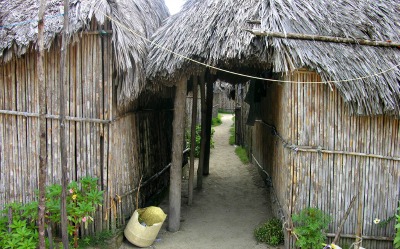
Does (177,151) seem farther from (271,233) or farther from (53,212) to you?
(53,212)

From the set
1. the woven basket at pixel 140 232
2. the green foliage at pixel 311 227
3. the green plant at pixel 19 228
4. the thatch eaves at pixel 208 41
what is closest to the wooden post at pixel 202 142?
the thatch eaves at pixel 208 41

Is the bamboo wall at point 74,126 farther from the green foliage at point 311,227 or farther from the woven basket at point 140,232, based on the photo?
the green foliage at point 311,227

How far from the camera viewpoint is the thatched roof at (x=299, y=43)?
4902 millimetres

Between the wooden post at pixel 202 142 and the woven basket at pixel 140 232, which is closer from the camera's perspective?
the woven basket at pixel 140 232

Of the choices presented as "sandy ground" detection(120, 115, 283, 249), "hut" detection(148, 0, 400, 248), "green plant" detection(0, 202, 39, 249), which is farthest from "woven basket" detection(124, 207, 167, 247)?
"hut" detection(148, 0, 400, 248)

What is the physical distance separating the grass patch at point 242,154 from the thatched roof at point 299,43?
21.2 feet

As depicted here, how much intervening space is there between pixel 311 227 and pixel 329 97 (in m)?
1.74

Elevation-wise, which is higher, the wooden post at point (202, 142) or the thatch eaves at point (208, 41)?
the thatch eaves at point (208, 41)

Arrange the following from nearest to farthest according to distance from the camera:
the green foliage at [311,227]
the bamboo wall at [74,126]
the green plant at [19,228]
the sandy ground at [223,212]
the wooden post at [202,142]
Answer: the green plant at [19,228]
the green foliage at [311,227]
the bamboo wall at [74,126]
the sandy ground at [223,212]
the wooden post at [202,142]

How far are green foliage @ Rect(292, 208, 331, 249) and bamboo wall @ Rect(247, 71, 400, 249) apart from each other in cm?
16

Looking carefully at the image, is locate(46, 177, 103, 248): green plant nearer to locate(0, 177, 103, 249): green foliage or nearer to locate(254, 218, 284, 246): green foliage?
locate(0, 177, 103, 249): green foliage

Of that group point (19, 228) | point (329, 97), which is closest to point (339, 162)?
point (329, 97)

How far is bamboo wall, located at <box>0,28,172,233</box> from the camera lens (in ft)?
17.8

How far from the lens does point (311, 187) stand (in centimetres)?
521
